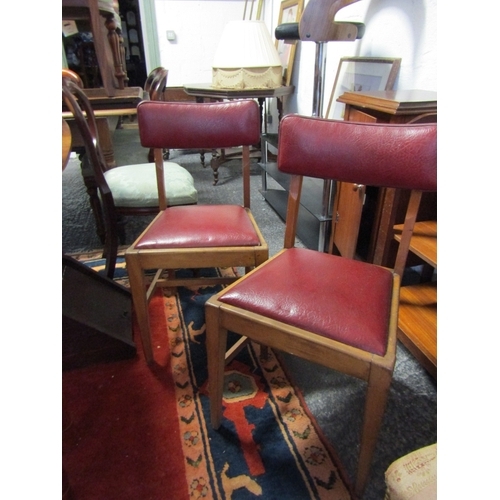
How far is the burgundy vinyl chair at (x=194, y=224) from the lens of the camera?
3.60 feet

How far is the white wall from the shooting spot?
4.67ft

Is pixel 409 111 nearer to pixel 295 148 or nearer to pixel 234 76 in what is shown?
pixel 295 148

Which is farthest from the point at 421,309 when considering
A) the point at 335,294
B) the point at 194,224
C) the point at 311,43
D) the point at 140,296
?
the point at 311,43

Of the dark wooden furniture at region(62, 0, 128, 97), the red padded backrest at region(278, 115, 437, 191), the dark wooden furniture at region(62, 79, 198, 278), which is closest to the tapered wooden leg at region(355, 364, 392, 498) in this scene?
the red padded backrest at region(278, 115, 437, 191)

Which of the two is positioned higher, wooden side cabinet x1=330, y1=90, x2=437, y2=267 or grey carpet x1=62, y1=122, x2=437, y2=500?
wooden side cabinet x1=330, y1=90, x2=437, y2=267

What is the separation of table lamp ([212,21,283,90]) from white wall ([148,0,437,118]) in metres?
0.32

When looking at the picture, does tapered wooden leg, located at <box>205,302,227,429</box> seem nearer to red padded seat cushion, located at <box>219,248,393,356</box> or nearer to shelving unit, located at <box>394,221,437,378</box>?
red padded seat cushion, located at <box>219,248,393,356</box>

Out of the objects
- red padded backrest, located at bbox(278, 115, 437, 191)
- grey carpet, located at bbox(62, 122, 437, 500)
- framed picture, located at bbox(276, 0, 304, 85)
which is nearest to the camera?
red padded backrest, located at bbox(278, 115, 437, 191)

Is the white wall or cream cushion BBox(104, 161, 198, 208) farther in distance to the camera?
cream cushion BBox(104, 161, 198, 208)

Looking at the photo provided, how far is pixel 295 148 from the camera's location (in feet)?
3.23

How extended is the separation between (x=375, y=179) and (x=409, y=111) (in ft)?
1.20

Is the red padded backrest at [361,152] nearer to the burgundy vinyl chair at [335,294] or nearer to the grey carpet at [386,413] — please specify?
the burgundy vinyl chair at [335,294]
